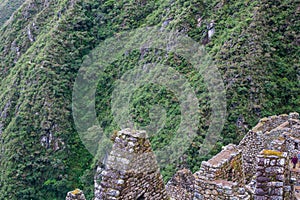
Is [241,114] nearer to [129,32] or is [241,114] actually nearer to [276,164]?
[276,164]

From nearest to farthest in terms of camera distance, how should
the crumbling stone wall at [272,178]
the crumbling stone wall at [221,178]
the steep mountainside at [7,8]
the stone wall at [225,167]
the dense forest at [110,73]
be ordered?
the crumbling stone wall at [272,178] → the crumbling stone wall at [221,178] → the stone wall at [225,167] → the dense forest at [110,73] → the steep mountainside at [7,8]

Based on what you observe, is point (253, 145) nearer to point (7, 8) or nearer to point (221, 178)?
point (221, 178)

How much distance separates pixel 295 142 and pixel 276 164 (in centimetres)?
608

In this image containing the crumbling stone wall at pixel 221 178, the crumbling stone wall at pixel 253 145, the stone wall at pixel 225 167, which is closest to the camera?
the crumbling stone wall at pixel 221 178

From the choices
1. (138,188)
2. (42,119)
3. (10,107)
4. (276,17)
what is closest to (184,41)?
(276,17)

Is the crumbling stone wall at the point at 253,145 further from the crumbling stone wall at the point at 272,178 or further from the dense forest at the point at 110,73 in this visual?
the dense forest at the point at 110,73

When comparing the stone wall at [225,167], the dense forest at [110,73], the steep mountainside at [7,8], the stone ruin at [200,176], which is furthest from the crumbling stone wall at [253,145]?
the steep mountainside at [7,8]

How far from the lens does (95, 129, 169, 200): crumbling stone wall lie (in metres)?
5.05

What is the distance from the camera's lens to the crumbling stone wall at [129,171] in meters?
5.05

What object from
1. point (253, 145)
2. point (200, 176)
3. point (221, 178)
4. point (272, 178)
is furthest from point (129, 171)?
point (253, 145)

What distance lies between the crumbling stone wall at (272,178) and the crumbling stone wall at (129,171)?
1.33 metres

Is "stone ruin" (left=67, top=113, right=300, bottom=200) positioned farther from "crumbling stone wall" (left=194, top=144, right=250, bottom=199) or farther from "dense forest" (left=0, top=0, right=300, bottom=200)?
"dense forest" (left=0, top=0, right=300, bottom=200)

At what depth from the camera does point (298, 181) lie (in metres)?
8.30

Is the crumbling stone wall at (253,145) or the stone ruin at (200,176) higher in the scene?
the crumbling stone wall at (253,145)
